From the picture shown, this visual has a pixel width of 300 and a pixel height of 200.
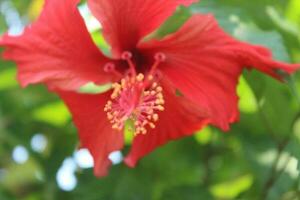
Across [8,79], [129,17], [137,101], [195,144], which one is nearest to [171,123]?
[137,101]

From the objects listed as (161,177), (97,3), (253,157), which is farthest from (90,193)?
(97,3)

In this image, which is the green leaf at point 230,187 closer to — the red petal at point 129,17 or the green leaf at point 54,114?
the green leaf at point 54,114

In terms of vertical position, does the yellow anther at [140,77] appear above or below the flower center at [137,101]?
above

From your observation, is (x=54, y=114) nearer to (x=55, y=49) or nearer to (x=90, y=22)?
(x=90, y=22)

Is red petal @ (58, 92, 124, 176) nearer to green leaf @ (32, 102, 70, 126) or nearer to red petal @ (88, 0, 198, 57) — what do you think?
red petal @ (88, 0, 198, 57)

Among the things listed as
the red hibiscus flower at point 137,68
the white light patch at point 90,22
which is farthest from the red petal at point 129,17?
the white light patch at point 90,22

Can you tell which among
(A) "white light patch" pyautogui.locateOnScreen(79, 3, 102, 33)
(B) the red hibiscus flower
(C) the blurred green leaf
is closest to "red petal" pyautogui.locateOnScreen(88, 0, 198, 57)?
(B) the red hibiscus flower
